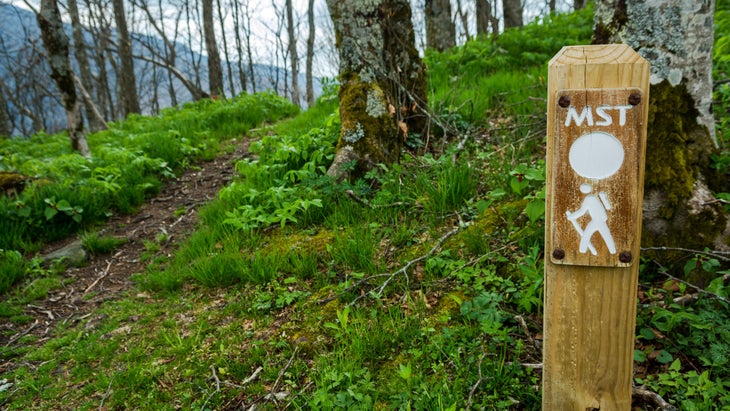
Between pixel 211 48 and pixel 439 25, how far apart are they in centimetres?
664

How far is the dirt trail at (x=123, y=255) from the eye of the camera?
3367 millimetres

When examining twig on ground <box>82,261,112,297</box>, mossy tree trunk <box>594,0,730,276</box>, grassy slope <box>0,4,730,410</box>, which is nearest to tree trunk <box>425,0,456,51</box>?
grassy slope <box>0,4,730,410</box>

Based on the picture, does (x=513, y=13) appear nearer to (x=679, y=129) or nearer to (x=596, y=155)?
(x=679, y=129)

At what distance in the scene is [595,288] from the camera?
144 centimetres

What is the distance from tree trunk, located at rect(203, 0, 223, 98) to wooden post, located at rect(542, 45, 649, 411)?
39.1 feet

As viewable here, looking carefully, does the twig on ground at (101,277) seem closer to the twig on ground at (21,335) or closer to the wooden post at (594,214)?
the twig on ground at (21,335)

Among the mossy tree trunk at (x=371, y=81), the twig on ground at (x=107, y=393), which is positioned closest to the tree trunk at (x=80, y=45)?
the mossy tree trunk at (x=371, y=81)

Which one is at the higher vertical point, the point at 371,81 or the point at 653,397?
the point at 371,81

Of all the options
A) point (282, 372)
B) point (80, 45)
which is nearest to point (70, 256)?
point (282, 372)

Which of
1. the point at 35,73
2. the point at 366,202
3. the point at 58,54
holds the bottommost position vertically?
the point at 366,202

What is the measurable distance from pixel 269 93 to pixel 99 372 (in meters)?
8.57

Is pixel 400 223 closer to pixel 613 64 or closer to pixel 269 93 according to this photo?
pixel 613 64

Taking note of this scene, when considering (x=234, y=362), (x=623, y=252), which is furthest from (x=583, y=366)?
(x=234, y=362)

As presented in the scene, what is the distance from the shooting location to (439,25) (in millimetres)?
9383
